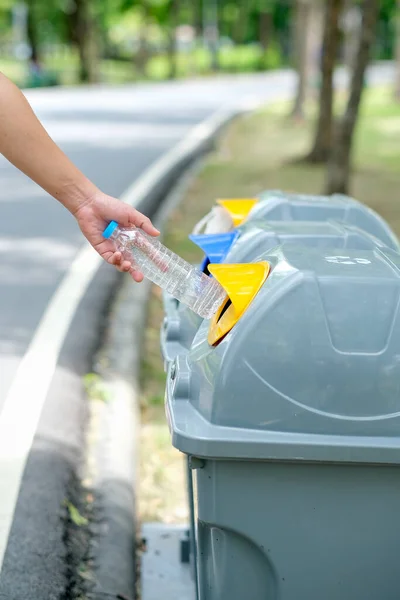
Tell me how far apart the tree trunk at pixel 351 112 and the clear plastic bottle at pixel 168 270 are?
9306 mm

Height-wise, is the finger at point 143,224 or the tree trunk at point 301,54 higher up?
the finger at point 143,224

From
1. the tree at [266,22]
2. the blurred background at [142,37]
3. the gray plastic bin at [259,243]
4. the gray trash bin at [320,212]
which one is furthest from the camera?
the tree at [266,22]

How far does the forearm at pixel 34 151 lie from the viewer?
2.58m

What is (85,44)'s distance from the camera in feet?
152

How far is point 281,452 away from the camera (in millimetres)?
2277

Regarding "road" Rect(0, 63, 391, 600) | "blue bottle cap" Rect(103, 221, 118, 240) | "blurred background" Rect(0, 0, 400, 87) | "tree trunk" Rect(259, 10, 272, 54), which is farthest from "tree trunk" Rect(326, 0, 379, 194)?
"tree trunk" Rect(259, 10, 272, 54)

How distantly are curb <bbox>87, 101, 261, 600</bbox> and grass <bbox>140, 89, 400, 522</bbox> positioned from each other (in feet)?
0.40

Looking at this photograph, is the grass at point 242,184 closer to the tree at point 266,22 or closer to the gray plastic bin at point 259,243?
the gray plastic bin at point 259,243

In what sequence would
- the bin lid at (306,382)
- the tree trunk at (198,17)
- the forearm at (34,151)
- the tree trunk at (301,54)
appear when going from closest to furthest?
1. the bin lid at (306,382)
2. the forearm at (34,151)
3. the tree trunk at (301,54)
4. the tree trunk at (198,17)

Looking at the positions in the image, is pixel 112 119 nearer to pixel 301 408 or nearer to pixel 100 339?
pixel 100 339

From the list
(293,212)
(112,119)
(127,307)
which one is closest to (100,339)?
(127,307)

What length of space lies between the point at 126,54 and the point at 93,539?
8594 centimetres

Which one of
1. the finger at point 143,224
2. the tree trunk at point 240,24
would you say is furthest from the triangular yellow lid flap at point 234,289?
the tree trunk at point 240,24

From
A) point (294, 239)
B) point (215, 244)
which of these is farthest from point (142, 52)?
point (294, 239)
